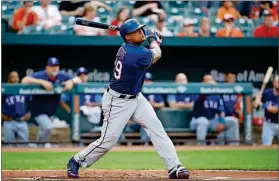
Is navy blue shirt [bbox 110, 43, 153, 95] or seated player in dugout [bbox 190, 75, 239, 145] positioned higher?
navy blue shirt [bbox 110, 43, 153, 95]

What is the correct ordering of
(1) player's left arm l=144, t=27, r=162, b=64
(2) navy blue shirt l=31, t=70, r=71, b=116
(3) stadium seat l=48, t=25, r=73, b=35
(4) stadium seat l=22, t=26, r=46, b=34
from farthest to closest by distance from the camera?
(3) stadium seat l=48, t=25, r=73, b=35, (4) stadium seat l=22, t=26, r=46, b=34, (2) navy blue shirt l=31, t=70, r=71, b=116, (1) player's left arm l=144, t=27, r=162, b=64

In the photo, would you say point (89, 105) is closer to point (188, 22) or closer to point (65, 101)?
point (65, 101)

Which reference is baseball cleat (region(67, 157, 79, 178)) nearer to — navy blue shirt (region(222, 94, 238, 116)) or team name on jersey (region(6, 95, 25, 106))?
team name on jersey (region(6, 95, 25, 106))

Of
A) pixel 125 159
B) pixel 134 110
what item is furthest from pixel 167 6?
pixel 134 110

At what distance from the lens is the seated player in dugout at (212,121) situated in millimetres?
10602

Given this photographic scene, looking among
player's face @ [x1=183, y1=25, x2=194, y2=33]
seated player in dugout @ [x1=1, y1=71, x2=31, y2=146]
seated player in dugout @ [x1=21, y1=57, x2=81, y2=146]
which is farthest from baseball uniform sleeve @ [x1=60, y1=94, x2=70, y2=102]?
player's face @ [x1=183, y1=25, x2=194, y2=33]

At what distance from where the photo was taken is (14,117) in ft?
33.8

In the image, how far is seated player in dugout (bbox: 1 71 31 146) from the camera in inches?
402

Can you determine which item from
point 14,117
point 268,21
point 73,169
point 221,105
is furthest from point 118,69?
point 268,21

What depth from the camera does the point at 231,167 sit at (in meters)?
7.02

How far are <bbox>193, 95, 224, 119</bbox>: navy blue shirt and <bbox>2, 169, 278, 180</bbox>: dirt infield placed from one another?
4312mm

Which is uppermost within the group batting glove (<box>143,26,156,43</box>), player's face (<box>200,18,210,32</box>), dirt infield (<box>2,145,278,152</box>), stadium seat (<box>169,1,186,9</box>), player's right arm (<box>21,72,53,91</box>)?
batting glove (<box>143,26,156,43</box>)

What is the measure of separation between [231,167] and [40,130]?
4.09m

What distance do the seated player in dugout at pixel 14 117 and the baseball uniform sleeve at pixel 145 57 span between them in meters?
5.14
